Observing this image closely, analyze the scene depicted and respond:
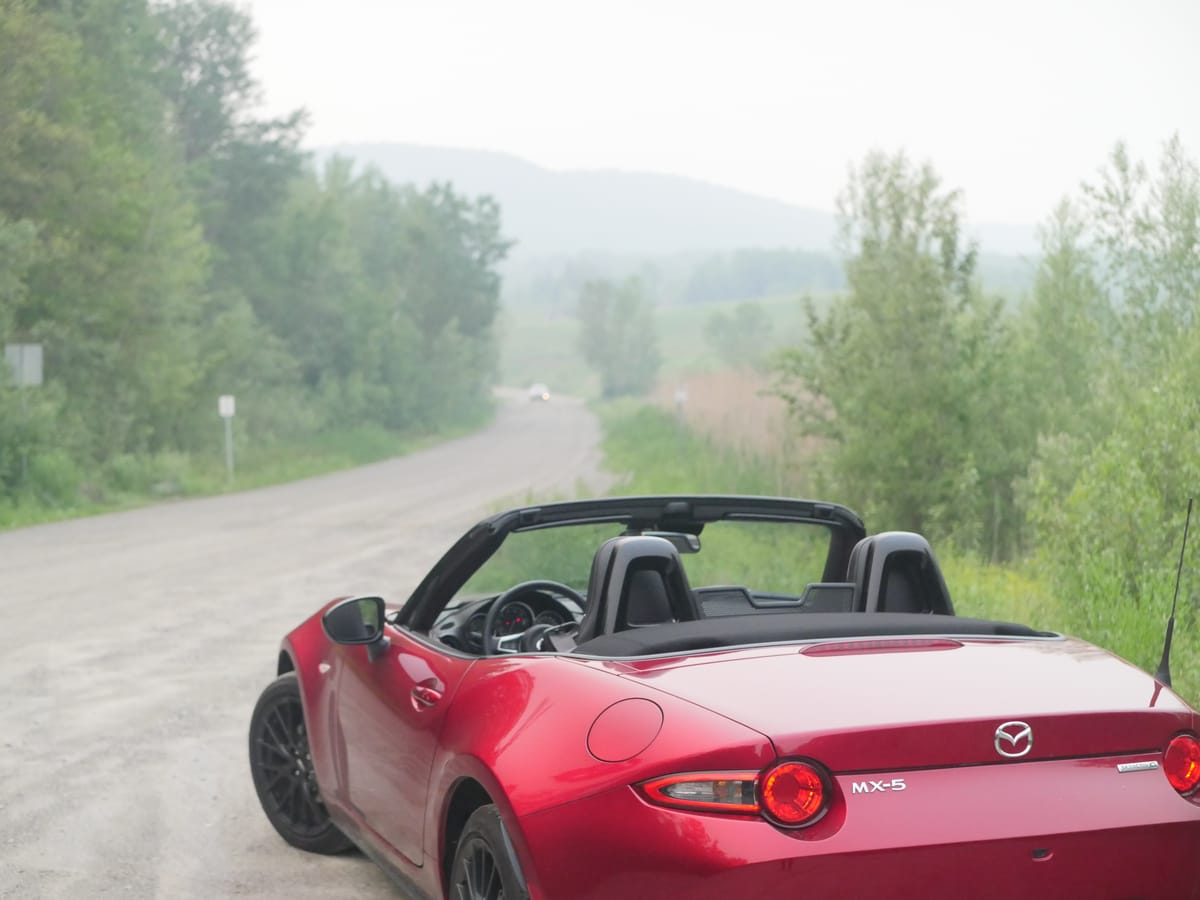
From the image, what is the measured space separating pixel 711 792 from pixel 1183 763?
1.11 metres

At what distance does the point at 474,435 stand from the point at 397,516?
39911 mm

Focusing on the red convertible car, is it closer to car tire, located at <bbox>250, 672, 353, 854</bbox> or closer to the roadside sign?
car tire, located at <bbox>250, 672, 353, 854</bbox>

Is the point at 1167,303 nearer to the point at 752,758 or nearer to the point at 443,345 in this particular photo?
the point at 752,758

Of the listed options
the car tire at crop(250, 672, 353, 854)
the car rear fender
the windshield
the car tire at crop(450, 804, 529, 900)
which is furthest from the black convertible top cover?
the windshield

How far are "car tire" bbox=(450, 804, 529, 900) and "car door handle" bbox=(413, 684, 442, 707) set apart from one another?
0.46 meters

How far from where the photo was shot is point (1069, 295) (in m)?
20.4

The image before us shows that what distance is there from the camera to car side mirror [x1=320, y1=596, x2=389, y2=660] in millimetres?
4785

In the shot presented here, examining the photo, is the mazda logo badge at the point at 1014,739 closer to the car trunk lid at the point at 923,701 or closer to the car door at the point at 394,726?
the car trunk lid at the point at 923,701

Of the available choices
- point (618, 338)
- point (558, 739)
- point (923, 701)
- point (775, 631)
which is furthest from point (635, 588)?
point (618, 338)

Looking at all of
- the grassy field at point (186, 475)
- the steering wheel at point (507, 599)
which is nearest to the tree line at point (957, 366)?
the steering wheel at point (507, 599)

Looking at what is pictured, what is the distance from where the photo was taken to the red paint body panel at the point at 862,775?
3104 mm

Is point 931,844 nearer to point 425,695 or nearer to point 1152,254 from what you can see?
point 425,695

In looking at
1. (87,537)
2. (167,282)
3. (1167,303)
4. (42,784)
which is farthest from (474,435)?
(42,784)

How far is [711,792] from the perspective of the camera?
315cm
